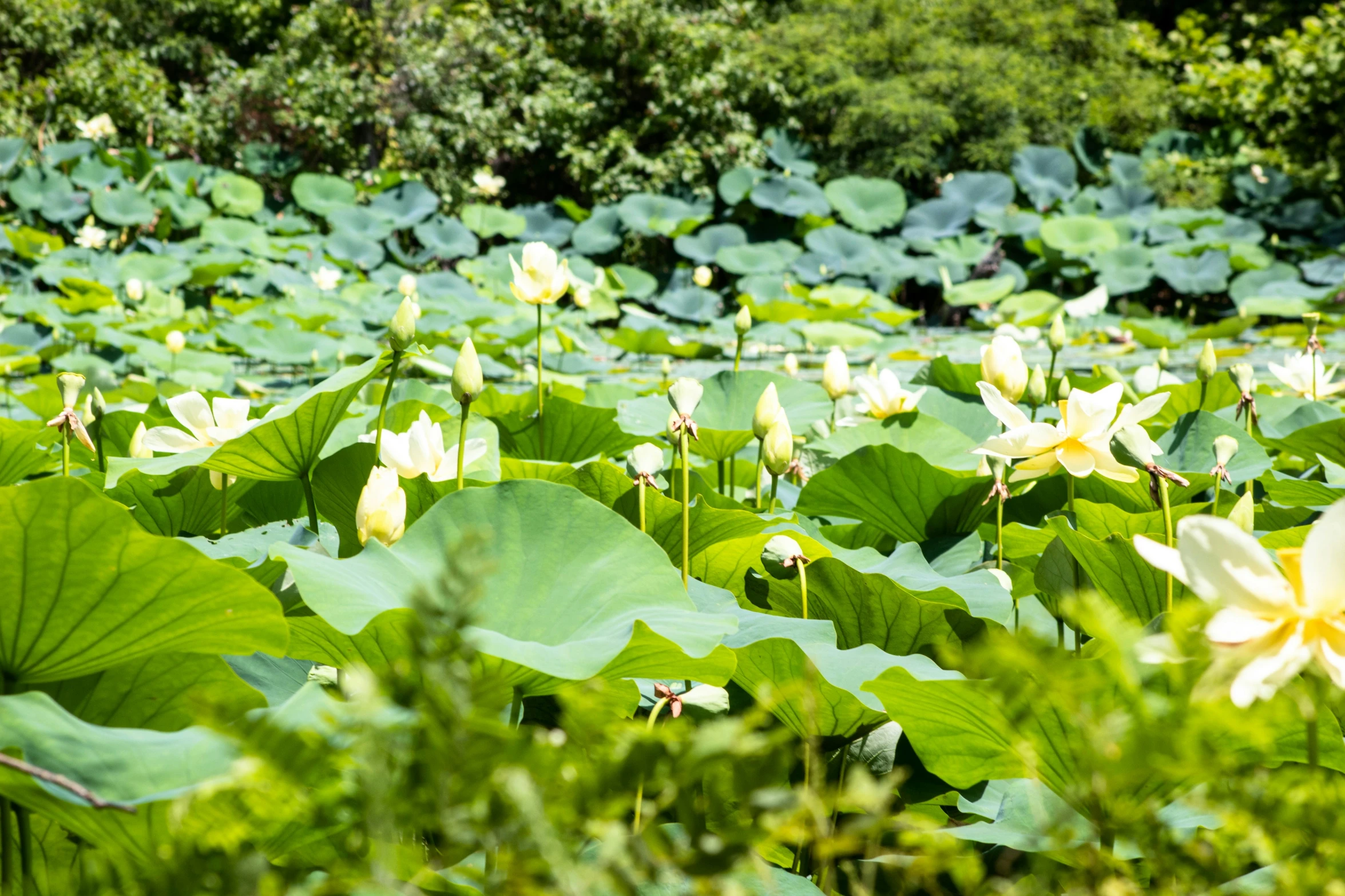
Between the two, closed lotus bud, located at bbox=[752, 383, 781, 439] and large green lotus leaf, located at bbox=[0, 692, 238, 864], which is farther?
closed lotus bud, located at bbox=[752, 383, 781, 439]

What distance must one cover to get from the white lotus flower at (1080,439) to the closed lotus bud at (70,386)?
830 mm

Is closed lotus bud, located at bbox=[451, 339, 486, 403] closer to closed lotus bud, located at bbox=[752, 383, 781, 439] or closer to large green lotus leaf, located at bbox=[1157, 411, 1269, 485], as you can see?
closed lotus bud, located at bbox=[752, 383, 781, 439]

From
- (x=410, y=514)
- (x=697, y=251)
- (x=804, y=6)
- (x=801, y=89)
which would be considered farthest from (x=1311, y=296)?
(x=410, y=514)

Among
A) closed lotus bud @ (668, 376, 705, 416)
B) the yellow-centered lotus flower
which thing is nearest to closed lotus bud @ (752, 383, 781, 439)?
closed lotus bud @ (668, 376, 705, 416)

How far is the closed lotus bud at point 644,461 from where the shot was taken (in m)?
0.97

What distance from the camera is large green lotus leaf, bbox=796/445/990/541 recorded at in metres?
1.18

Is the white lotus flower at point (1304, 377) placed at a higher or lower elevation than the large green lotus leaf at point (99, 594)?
lower

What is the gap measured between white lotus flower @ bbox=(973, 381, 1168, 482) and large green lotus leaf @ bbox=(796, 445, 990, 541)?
23 centimetres

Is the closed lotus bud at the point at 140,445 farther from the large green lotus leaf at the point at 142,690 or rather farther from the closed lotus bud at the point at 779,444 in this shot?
the closed lotus bud at the point at 779,444

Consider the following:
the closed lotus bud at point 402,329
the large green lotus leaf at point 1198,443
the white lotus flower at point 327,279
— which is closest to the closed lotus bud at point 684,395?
the closed lotus bud at point 402,329

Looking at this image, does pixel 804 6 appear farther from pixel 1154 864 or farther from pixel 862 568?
pixel 1154 864

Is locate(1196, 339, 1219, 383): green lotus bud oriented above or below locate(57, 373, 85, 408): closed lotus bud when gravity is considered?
below

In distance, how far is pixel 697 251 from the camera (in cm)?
712

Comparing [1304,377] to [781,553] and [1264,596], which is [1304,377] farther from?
[1264,596]
